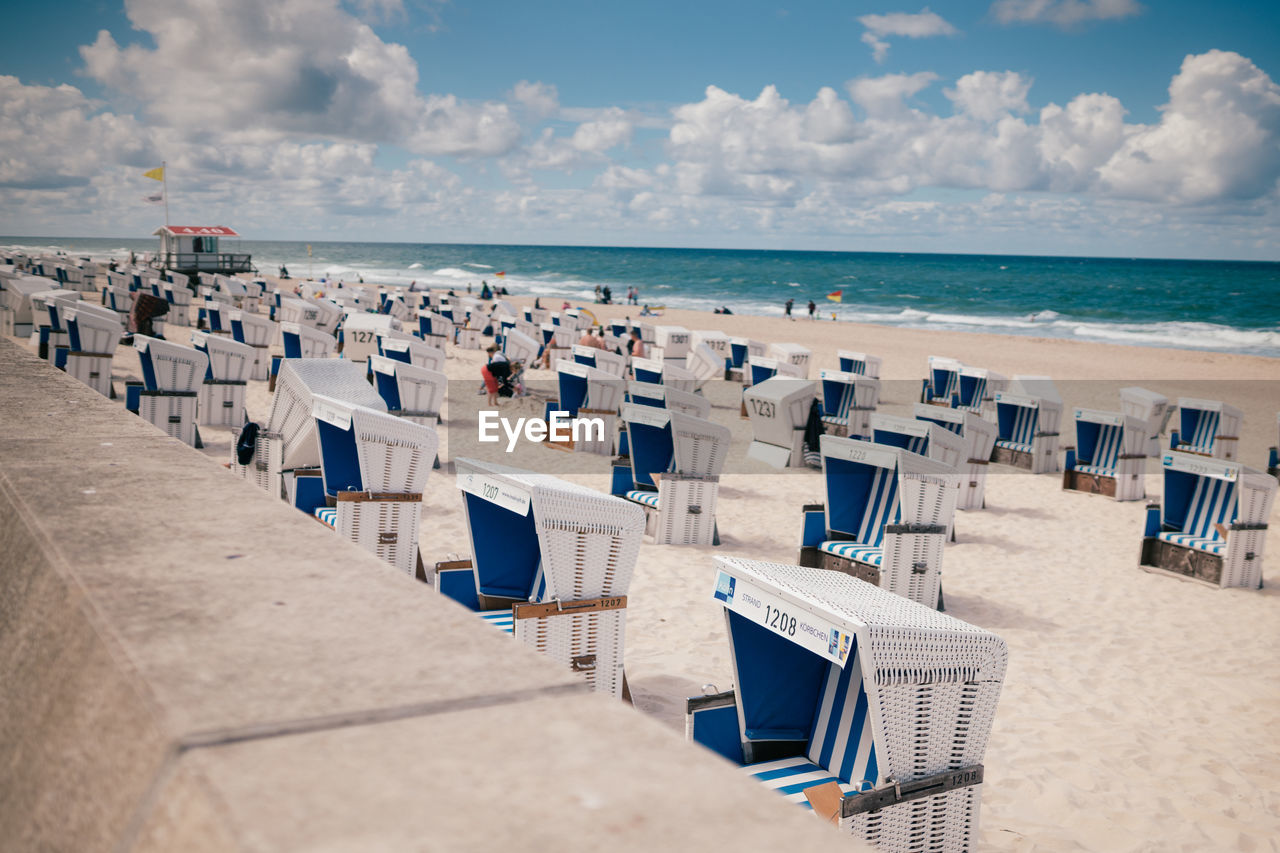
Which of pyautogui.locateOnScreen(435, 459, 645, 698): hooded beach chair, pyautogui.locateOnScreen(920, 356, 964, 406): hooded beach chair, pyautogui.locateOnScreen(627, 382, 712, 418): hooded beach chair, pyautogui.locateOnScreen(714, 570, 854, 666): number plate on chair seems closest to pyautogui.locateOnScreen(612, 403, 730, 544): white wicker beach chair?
pyautogui.locateOnScreen(627, 382, 712, 418): hooded beach chair

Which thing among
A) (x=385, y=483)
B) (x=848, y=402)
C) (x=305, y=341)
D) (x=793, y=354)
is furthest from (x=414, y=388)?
(x=793, y=354)

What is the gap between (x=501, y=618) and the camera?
5.12 meters

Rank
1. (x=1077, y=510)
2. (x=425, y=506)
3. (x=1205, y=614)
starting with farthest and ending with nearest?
(x=1077, y=510), (x=425, y=506), (x=1205, y=614)

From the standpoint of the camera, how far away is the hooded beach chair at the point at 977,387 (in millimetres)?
17219

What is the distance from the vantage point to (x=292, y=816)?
3.45ft

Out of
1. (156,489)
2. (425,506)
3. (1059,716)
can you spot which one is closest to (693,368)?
(425,506)

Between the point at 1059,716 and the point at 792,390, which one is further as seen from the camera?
the point at 792,390

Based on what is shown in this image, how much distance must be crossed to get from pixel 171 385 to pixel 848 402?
9.97 m

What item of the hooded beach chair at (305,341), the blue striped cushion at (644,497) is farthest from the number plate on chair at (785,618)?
the hooded beach chair at (305,341)

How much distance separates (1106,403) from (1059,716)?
19502mm

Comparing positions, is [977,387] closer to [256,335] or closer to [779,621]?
[256,335]

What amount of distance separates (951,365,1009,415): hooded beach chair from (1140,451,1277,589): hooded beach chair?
24.3 feet

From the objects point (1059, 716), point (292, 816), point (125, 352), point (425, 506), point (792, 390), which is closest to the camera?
point (292, 816)

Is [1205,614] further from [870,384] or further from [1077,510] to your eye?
[870,384]
